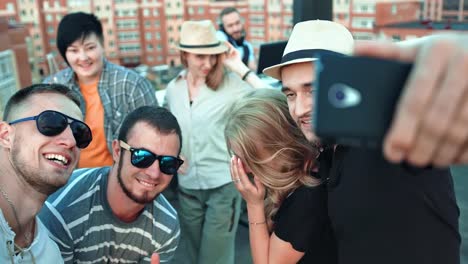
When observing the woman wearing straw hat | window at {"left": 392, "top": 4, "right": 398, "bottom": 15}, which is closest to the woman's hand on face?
the woman wearing straw hat

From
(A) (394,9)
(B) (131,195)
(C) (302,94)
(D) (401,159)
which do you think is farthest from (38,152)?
(A) (394,9)

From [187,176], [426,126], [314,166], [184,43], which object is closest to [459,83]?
[426,126]

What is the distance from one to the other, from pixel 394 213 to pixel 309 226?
28 centimetres

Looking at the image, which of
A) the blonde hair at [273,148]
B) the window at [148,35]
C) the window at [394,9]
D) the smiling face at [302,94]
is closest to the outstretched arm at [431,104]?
the smiling face at [302,94]

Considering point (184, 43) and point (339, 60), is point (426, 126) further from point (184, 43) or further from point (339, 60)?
point (184, 43)

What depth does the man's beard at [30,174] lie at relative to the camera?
54.9 inches

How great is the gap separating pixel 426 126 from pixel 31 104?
128 centimetres

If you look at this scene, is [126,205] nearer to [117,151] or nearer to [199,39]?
[117,151]

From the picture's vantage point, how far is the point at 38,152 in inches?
55.9

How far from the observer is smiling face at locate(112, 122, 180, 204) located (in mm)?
1678

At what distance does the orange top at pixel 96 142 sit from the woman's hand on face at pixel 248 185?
39.0 inches

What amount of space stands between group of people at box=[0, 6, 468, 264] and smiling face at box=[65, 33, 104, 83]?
720 mm

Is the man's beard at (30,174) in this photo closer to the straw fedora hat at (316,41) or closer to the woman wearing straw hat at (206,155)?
the straw fedora hat at (316,41)

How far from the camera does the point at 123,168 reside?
5.62 ft
